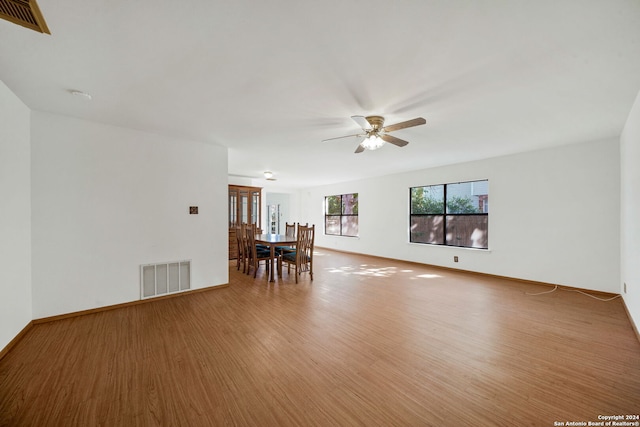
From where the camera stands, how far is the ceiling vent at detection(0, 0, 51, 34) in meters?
1.29

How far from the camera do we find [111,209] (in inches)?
128

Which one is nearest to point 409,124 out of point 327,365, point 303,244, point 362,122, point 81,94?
point 362,122

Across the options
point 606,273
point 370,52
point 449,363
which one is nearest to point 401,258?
point 606,273

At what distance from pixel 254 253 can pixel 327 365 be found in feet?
10.7

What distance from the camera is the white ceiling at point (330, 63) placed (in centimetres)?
144

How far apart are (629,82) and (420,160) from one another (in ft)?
10.1

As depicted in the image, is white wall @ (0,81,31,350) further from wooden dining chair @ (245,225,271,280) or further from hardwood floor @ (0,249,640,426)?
wooden dining chair @ (245,225,271,280)

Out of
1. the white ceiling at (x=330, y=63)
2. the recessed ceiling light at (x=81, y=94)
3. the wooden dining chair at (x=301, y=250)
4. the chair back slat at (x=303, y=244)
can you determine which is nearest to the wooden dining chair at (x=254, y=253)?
the wooden dining chair at (x=301, y=250)

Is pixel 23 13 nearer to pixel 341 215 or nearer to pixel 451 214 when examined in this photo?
pixel 451 214

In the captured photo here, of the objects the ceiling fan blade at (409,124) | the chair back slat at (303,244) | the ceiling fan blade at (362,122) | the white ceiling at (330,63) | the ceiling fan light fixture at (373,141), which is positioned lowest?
the chair back slat at (303,244)

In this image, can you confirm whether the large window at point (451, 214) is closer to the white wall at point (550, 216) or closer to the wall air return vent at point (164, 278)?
the white wall at point (550, 216)

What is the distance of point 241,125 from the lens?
323 cm

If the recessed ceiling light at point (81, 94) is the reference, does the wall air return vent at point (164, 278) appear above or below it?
below

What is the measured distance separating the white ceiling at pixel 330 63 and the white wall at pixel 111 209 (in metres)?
0.36
